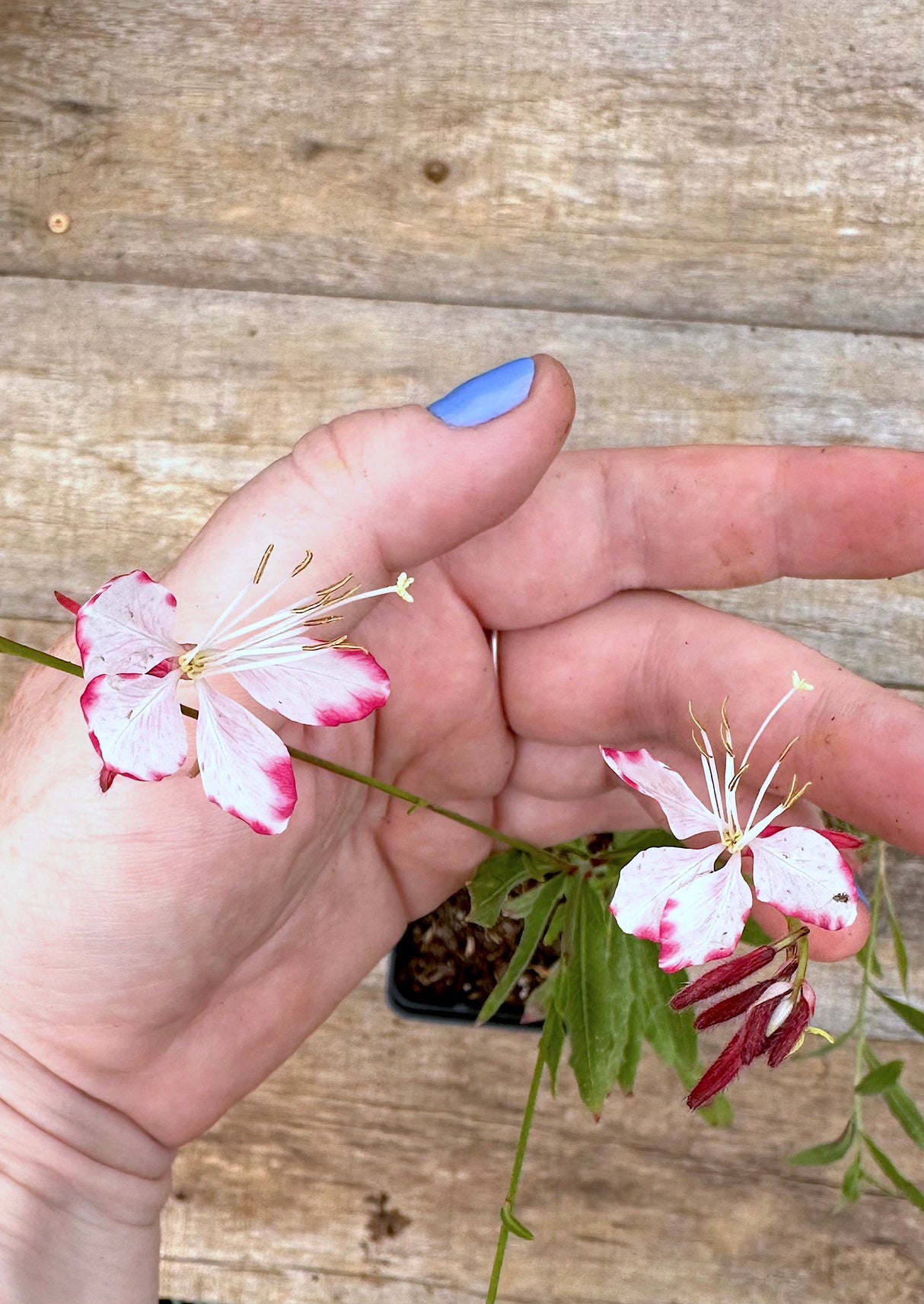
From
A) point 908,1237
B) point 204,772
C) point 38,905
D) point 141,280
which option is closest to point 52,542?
point 141,280

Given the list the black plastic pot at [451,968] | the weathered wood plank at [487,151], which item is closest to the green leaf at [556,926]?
the black plastic pot at [451,968]

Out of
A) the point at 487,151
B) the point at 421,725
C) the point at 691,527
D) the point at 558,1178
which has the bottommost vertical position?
the point at 558,1178

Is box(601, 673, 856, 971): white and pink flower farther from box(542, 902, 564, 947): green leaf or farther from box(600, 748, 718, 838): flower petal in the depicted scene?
box(542, 902, 564, 947): green leaf

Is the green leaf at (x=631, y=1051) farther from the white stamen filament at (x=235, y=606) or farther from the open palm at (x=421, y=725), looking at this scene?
the white stamen filament at (x=235, y=606)

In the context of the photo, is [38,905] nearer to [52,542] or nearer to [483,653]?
[483,653]

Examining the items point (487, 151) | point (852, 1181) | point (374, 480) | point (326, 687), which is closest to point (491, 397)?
point (374, 480)

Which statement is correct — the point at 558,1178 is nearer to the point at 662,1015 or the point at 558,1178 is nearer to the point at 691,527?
the point at 662,1015
